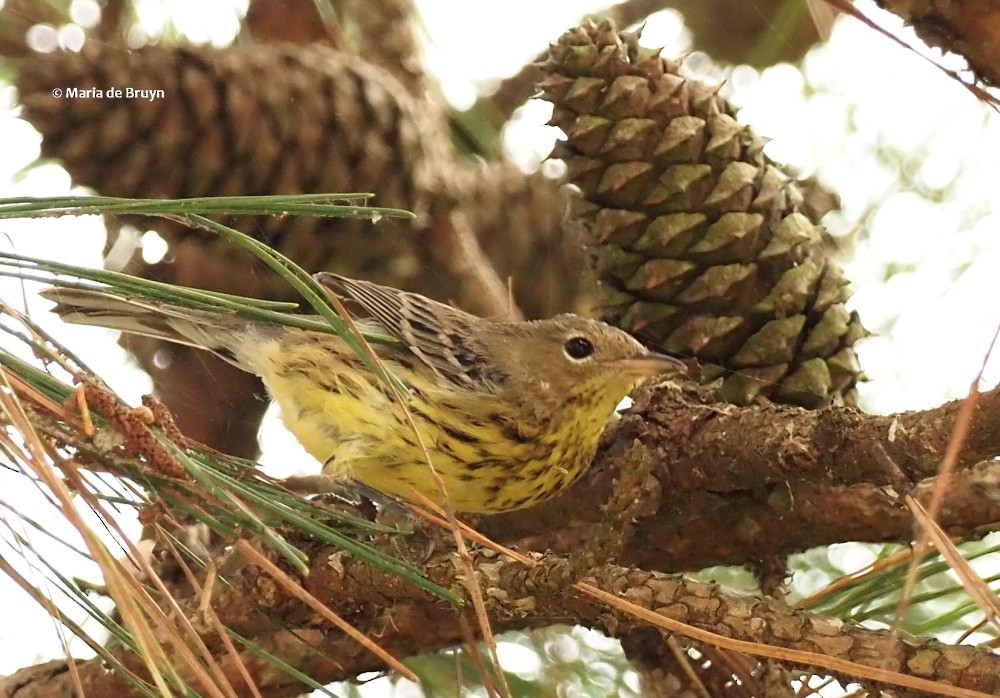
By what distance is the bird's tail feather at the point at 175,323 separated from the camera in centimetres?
119

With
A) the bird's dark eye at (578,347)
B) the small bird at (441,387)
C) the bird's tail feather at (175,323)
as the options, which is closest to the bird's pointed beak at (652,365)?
the small bird at (441,387)

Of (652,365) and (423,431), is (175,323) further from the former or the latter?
(652,365)

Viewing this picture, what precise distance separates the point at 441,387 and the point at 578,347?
0.24m

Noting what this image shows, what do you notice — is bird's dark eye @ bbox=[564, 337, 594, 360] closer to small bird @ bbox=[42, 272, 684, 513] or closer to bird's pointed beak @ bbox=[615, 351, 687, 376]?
small bird @ bbox=[42, 272, 684, 513]

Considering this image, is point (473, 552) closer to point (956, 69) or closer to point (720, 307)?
point (720, 307)

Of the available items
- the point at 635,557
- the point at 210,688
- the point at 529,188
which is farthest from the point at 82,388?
the point at 529,188

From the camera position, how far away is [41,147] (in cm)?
141

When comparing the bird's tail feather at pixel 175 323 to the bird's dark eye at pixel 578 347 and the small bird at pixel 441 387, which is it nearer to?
the small bird at pixel 441 387

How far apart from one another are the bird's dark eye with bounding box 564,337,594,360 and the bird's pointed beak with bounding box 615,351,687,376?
5.0 inches

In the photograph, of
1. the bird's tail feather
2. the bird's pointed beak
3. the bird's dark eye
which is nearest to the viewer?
the bird's tail feather

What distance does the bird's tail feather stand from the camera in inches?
47.0

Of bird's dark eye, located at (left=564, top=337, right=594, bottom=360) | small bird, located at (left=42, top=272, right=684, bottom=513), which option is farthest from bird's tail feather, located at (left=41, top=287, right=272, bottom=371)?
bird's dark eye, located at (left=564, top=337, right=594, bottom=360)

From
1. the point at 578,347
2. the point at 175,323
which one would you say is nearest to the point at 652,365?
the point at 578,347

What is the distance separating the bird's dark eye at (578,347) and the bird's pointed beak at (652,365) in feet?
0.41
